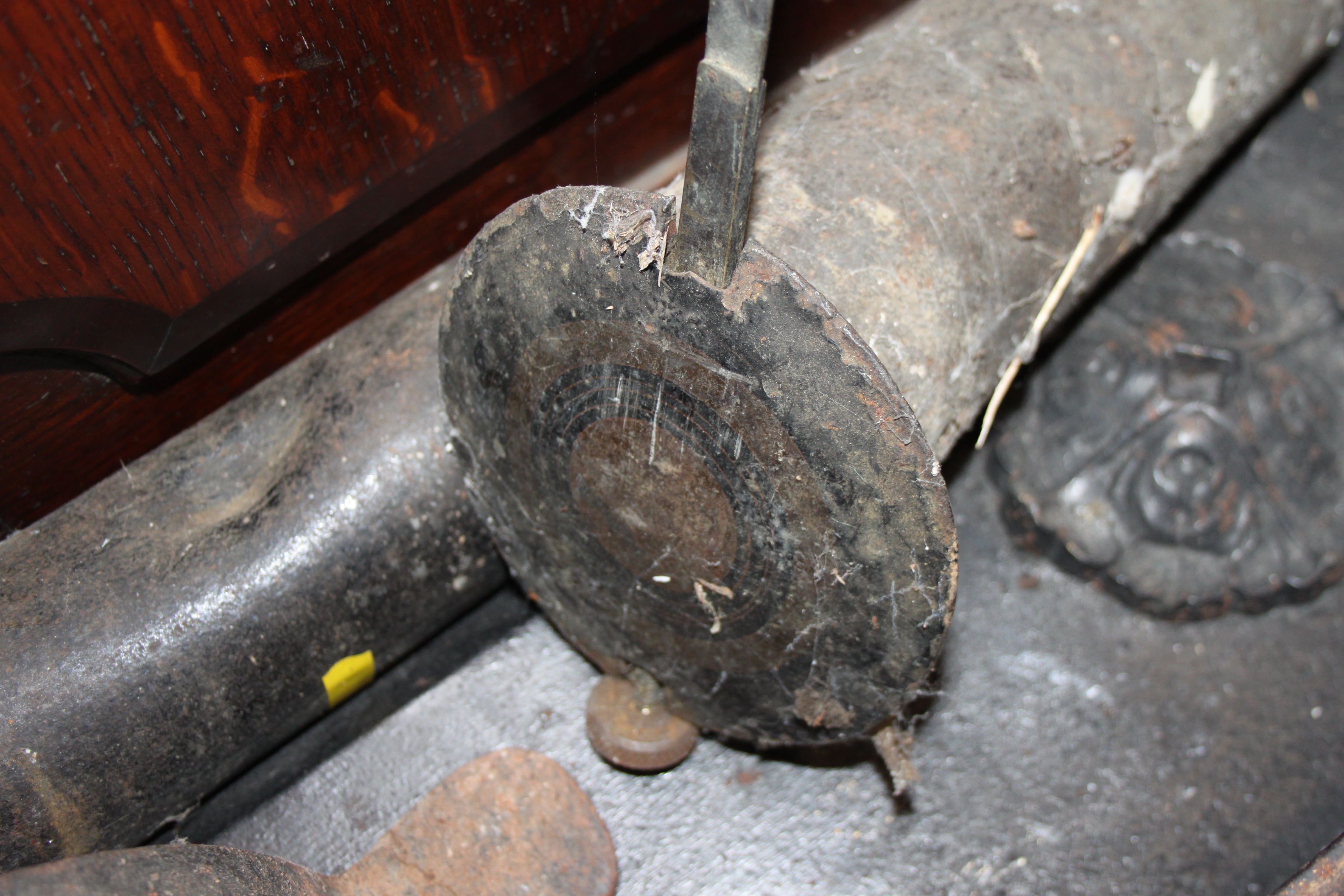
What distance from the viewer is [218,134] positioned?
1326mm

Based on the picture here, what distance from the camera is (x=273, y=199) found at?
57.3 inches

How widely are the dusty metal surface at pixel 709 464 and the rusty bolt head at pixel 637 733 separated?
15 centimetres

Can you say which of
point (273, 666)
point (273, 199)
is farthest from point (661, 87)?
point (273, 666)

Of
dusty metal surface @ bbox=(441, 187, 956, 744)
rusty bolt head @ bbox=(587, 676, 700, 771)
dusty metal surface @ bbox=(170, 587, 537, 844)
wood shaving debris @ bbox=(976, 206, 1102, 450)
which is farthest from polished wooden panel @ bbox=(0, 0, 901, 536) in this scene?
rusty bolt head @ bbox=(587, 676, 700, 771)

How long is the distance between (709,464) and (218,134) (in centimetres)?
77

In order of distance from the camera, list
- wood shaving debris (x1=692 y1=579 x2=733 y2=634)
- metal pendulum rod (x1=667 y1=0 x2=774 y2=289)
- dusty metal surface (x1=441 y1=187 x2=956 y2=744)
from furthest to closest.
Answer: wood shaving debris (x1=692 y1=579 x2=733 y2=634) < dusty metal surface (x1=441 y1=187 x2=956 y2=744) < metal pendulum rod (x1=667 y1=0 x2=774 y2=289)

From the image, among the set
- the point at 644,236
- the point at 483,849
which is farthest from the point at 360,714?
the point at 644,236

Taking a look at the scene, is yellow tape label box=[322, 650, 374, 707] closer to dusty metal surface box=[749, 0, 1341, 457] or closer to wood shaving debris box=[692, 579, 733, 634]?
wood shaving debris box=[692, 579, 733, 634]

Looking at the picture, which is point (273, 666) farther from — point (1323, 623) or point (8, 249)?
point (1323, 623)

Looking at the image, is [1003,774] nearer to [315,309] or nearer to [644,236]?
[644,236]

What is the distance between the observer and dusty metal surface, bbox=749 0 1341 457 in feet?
4.46

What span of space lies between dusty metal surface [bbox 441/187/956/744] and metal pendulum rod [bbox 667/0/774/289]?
0.03 m

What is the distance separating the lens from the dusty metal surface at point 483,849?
56.2 inches

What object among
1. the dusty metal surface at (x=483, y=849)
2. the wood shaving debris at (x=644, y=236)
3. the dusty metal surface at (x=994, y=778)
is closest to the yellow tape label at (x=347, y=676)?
the dusty metal surface at (x=994, y=778)
